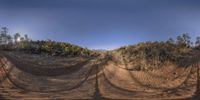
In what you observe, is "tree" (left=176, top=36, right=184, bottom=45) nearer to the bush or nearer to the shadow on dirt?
the bush

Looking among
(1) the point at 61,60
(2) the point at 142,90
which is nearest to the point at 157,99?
(2) the point at 142,90

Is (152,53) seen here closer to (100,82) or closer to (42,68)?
(100,82)

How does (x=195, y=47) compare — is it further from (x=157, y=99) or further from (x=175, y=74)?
(x=157, y=99)

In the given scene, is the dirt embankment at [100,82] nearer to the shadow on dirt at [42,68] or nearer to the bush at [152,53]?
the shadow on dirt at [42,68]

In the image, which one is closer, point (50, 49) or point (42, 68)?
point (42, 68)

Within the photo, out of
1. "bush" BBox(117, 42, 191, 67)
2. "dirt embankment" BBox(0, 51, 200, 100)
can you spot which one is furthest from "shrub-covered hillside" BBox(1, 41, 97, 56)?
"bush" BBox(117, 42, 191, 67)

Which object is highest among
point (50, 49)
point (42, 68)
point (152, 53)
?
point (50, 49)

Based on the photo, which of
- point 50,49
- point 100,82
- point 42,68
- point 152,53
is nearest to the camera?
point 100,82

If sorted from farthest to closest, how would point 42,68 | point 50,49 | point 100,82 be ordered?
point 50,49 → point 42,68 → point 100,82

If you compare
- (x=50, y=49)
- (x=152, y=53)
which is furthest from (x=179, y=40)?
(x=50, y=49)

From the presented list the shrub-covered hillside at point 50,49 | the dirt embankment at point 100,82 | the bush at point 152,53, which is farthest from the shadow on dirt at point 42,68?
the bush at point 152,53

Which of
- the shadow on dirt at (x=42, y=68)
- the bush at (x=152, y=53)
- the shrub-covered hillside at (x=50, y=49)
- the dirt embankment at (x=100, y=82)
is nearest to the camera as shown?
the dirt embankment at (x=100, y=82)

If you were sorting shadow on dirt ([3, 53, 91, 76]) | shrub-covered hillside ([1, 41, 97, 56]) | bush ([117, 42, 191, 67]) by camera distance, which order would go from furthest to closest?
shrub-covered hillside ([1, 41, 97, 56])
bush ([117, 42, 191, 67])
shadow on dirt ([3, 53, 91, 76])

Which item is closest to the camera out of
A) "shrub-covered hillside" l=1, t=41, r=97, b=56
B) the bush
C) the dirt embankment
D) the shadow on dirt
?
the dirt embankment
